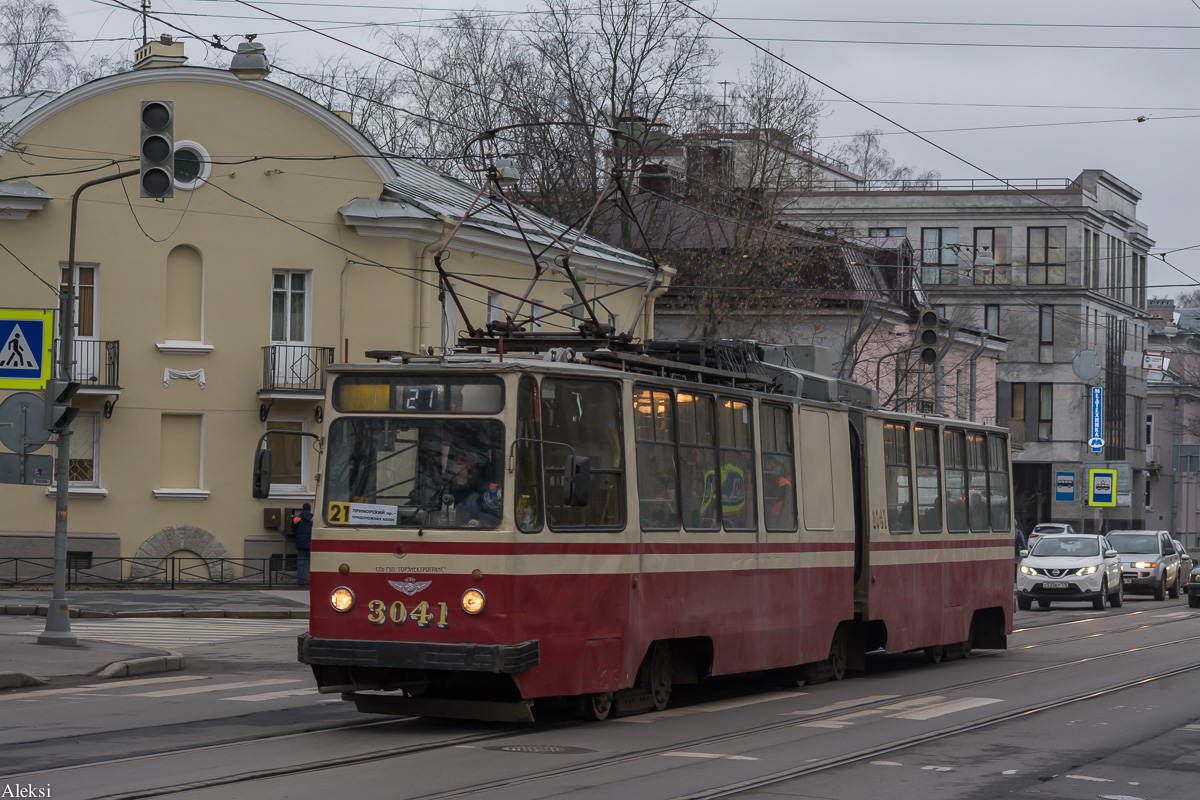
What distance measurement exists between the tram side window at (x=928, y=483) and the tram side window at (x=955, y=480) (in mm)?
268

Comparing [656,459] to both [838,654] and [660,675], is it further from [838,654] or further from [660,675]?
[838,654]

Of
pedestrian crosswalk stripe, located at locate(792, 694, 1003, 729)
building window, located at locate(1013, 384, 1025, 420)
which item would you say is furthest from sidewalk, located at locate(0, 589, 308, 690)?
building window, located at locate(1013, 384, 1025, 420)

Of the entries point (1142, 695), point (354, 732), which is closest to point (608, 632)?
point (354, 732)

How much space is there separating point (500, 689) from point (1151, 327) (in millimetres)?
85650

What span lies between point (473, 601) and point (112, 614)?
1500cm

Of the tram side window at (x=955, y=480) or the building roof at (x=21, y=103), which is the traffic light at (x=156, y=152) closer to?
the tram side window at (x=955, y=480)

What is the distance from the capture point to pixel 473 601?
11.3 meters

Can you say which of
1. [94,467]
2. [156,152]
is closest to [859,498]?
[156,152]

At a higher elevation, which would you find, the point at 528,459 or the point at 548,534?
the point at 528,459

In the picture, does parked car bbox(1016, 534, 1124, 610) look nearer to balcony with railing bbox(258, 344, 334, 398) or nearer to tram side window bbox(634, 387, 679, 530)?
balcony with railing bbox(258, 344, 334, 398)

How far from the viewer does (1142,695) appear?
15.6 meters

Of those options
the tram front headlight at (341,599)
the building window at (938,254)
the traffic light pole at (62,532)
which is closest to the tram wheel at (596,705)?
the tram front headlight at (341,599)

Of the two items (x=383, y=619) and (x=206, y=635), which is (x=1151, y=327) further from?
(x=383, y=619)

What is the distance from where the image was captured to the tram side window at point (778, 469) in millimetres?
14594
